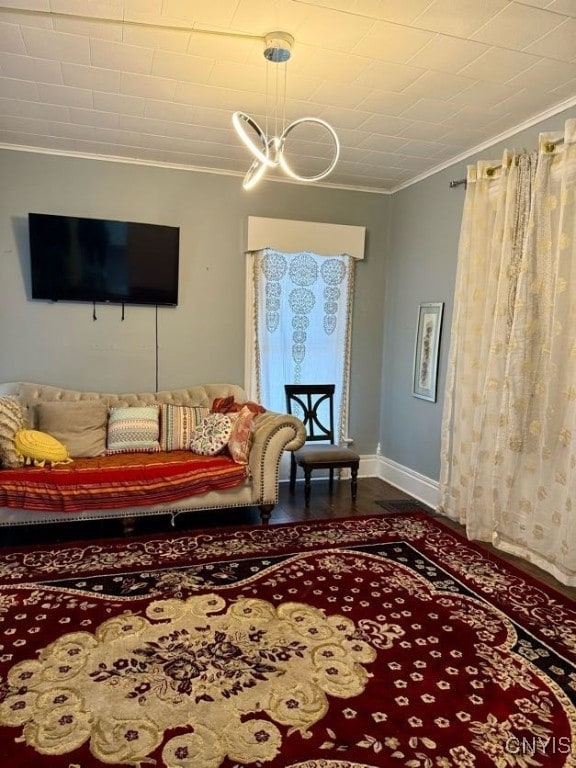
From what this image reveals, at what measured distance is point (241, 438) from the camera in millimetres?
3734

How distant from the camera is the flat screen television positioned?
4.00 metres

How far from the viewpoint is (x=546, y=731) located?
1830 mm

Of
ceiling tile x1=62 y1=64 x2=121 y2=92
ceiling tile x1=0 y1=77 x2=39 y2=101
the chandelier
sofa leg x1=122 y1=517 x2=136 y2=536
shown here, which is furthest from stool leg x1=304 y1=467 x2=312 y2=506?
ceiling tile x1=0 y1=77 x2=39 y2=101

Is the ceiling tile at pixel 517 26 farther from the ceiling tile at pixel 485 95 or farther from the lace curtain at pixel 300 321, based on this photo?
the lace curtain at pixel 300 321

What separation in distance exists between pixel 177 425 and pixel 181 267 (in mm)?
1370

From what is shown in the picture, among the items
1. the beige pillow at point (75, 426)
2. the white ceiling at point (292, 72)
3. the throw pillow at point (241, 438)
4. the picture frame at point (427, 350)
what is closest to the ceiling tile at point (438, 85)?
the white ceiling at point (292, 72)

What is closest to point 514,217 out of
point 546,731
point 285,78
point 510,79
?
point 510,79

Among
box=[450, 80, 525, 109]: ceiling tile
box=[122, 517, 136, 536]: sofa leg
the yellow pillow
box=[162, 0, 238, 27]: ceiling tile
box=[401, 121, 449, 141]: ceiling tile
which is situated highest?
box=[162, 0, 238, 27]: ceiling tile

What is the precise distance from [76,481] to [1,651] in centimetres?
118

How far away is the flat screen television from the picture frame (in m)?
2.10

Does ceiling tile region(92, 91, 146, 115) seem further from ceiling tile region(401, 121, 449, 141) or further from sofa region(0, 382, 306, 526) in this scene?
sofa region(0, 382, 306, 526)

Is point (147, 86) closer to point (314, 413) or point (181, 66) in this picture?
point (181, 66)

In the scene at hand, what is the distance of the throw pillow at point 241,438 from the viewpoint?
12.1ft

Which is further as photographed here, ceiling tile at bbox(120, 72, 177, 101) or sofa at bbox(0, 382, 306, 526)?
sofa at bbox(0, 382, 306, 526)
